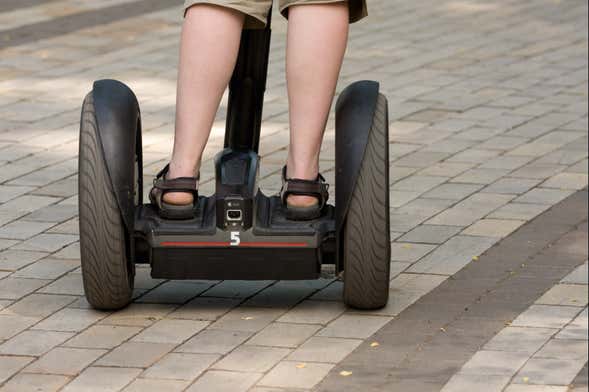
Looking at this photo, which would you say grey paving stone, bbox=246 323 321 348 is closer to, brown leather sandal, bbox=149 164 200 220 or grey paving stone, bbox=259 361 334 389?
grey paving stone, bbox=259 361 334 389

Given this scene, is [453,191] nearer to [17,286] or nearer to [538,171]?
[538,171]

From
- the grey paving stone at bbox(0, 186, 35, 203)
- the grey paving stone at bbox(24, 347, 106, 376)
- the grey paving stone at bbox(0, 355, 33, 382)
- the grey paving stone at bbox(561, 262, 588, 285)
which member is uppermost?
the grey paving stone at bbox(0, 355, 33, 382)

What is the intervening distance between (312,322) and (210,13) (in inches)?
37.2

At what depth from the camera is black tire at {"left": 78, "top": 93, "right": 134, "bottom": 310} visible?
177 inches

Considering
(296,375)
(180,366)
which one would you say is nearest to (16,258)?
(180,366)

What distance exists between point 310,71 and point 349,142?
232 millimetres

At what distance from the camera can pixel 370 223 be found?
14.8ft

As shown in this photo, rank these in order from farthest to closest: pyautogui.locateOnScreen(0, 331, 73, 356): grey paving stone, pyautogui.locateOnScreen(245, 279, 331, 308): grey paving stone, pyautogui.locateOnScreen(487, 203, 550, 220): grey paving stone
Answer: pyautogui.locateOnScreen(487, 203, 550, 220): grey paving stone < pyautogui.locateOnScreen(245, 279, 331, 308): grey paving stone < pyautogui.locateOnScreen(0, 331, 73, 356): grey paving stone

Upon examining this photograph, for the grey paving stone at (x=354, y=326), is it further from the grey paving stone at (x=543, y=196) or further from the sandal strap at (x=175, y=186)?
the grey paving stone at (x=543, y=196)

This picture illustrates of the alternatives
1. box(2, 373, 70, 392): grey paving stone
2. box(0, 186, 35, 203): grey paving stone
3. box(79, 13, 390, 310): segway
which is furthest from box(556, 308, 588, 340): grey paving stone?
box(0, 186, 35, 203): grey paving stone

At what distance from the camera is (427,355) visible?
4.35 meters

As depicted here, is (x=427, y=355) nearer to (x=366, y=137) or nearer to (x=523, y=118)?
(x=366, y=137)

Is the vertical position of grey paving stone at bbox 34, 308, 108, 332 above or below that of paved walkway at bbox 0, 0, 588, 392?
above

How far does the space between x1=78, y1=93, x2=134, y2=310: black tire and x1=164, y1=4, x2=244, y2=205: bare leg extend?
0.19 metres
